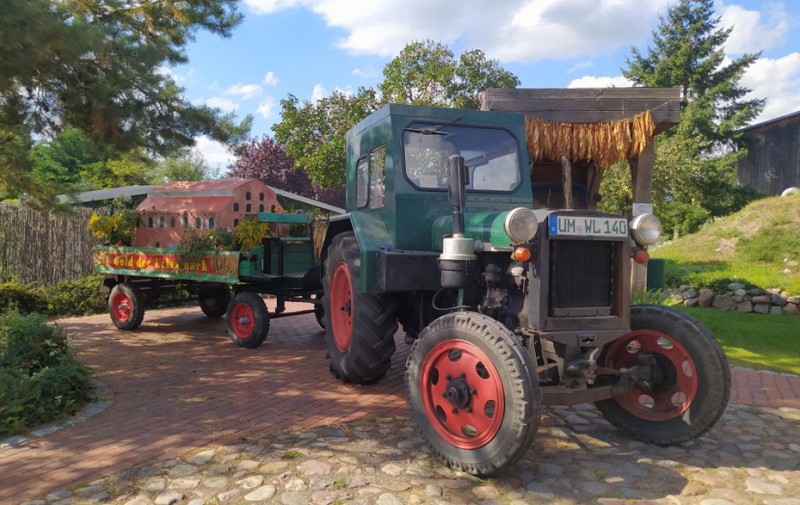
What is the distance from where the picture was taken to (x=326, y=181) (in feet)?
57.5

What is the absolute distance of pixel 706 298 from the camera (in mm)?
9406

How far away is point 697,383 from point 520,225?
5.44 feet

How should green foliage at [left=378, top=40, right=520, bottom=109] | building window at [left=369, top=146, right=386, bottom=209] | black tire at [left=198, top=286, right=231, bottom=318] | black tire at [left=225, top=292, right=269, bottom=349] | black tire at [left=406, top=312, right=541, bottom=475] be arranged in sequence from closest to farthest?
black tire at [left=406, top=312, right=541, bottom=475]
building window at [left=369, top=146, right=386, bottom=209]
black tire at [left=225, top=292, right=269, bottom=349]
black tire at [left=198, top=286, right=231, bottom=318]
green foliage at [left=378, top=40, right=520, bottom=109]

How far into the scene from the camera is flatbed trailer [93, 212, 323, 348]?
6.82 metres

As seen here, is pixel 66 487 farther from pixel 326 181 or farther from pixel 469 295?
pixel 326 181

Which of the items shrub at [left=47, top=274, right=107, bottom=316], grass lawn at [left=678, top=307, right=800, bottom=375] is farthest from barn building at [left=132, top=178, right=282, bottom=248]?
grass lawn at [left=678, top=307, right=800, bottom=375]

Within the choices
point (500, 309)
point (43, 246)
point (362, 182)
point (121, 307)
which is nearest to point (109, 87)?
point (362, 182)

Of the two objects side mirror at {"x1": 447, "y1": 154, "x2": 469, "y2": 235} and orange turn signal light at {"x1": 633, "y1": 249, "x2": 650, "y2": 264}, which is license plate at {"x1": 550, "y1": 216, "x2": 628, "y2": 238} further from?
side mirror at {"x1": 447, "y1": 154, "x2": 469, "y2": 235}

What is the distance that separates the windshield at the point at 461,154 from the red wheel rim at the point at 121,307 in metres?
5.60

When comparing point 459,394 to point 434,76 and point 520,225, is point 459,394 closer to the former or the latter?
point 520,225

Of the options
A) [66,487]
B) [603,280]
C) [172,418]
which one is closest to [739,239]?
[603,280]

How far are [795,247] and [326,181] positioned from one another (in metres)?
12.3

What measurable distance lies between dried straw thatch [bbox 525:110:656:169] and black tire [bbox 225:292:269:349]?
12.9 feet

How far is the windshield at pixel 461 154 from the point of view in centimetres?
459
